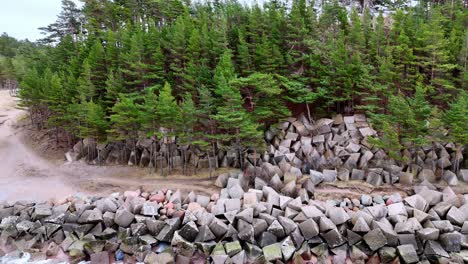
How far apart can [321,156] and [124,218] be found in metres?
11.3

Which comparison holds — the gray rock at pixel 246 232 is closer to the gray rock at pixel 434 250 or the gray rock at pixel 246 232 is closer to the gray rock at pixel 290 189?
the gray rock at pixel 290 189

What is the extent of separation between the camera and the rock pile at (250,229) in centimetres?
1232

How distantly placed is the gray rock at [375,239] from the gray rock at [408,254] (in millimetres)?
647

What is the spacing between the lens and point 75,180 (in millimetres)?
19297

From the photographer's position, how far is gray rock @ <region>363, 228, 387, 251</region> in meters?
12.3

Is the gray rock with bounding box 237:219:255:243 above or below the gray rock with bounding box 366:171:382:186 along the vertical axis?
below

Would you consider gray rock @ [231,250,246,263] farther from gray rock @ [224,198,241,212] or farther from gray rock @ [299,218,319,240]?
gray rock @ [299,218,319,240]

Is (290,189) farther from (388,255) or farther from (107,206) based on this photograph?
(107,206)

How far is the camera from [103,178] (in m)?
19.2

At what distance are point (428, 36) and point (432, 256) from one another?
45.1 ft

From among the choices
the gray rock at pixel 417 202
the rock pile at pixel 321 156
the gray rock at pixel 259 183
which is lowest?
the gray rock at pixel 417 202

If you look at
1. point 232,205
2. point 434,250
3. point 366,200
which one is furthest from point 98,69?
point 434,250

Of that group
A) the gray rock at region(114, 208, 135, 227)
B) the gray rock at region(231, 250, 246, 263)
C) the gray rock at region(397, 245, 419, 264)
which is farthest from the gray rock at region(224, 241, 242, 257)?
the gray rock at region(397, 245, 419, 264)

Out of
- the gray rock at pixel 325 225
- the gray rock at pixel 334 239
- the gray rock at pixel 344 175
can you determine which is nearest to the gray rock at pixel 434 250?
the gray rock at pixel 334 239
